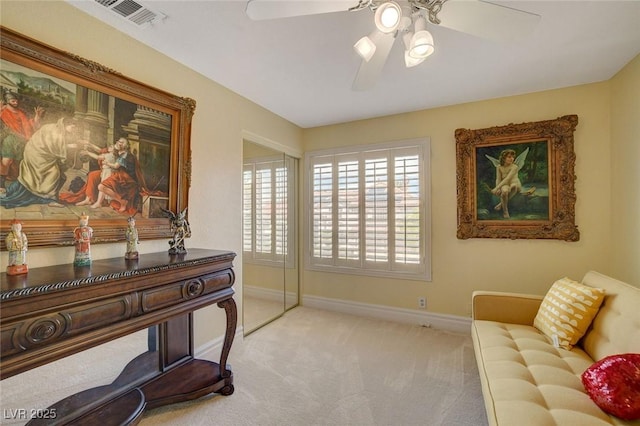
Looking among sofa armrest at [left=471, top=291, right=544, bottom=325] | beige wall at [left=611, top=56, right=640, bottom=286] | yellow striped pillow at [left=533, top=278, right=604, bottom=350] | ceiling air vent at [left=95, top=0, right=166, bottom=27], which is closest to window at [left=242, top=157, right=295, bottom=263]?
ceiling air vent at [left=95, top=0, right=166, bottom=27]

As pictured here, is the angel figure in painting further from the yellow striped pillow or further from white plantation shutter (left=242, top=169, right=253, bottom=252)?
white plantation shutter (left=242, top=169, right=253, bottom=252)

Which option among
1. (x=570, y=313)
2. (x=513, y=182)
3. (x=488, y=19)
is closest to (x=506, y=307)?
(x=570, y=313)

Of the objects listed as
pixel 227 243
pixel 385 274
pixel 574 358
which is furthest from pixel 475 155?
pixel 227 243

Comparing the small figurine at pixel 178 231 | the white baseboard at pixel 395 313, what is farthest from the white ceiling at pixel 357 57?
the white baseboard at pixel 395 313

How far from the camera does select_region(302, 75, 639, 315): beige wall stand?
250 centimetres

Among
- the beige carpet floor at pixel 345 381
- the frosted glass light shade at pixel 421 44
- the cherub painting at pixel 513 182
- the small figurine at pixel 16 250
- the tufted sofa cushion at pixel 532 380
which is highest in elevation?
the frosted glass light shade at pixel 421 44

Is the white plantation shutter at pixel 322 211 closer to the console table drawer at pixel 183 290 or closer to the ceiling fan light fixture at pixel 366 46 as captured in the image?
the console table drawer at pixel 183 290

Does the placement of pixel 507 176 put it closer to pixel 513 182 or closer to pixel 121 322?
pixel 513 182

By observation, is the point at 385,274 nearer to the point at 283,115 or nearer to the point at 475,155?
the point at 475,155

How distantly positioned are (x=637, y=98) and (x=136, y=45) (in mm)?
3602

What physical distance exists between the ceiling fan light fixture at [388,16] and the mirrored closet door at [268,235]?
199 centimetres

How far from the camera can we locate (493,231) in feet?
9.34

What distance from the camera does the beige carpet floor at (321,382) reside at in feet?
5.30

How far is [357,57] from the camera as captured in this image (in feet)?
6.91
